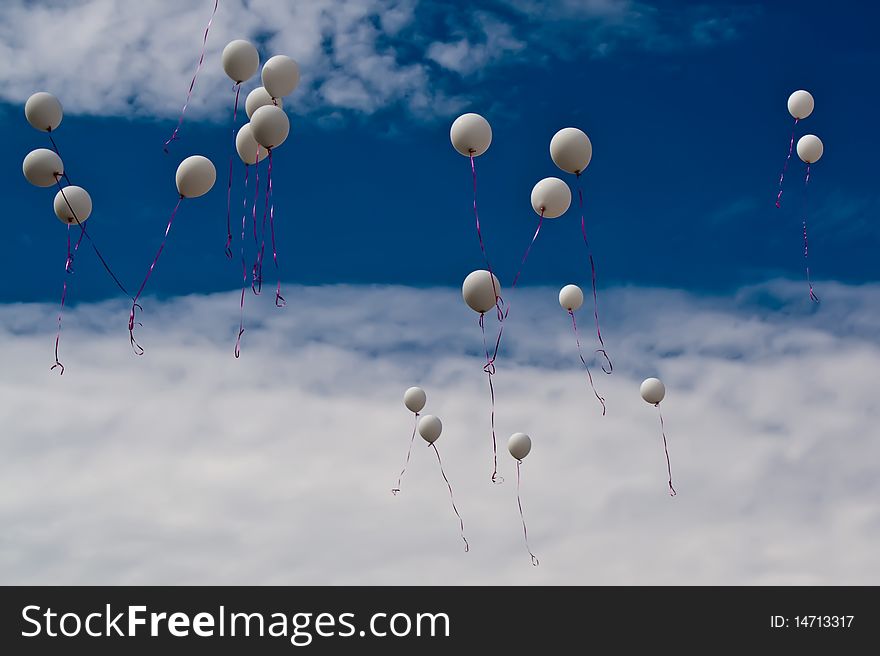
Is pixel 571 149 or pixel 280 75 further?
pixel 571 149

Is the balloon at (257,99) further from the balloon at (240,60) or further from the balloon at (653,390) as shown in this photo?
the balloon at (653,390)

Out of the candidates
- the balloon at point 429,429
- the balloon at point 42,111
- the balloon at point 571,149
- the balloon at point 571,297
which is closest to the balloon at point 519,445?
the balloon at point 429,429

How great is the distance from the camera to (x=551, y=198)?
959 cm

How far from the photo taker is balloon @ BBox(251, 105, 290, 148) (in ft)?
27.8

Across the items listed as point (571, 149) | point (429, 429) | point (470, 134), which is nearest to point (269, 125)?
point (470, 134)

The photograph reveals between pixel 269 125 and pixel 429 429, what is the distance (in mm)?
5434

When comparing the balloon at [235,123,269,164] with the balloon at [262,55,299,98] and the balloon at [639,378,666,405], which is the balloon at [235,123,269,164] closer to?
the balloon at [262,55,299,98]

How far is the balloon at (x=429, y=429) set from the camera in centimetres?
1274

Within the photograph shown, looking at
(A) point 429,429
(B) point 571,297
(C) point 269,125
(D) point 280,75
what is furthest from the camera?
(A) point 429,429

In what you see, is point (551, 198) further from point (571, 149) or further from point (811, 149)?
point (811, 149)

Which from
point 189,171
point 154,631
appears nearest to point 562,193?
point 189,171

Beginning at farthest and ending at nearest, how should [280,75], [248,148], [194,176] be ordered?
[248,148] → [194,176] → [280,75]

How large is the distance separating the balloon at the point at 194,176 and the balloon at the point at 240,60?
84cm

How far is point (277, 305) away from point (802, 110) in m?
7.15
